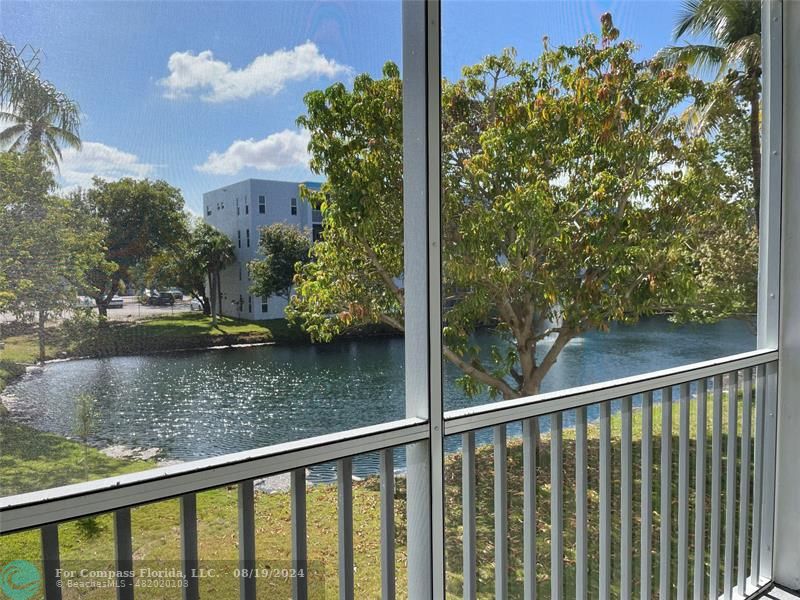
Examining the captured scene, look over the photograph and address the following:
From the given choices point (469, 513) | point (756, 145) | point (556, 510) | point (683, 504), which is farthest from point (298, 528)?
point (756, 145)

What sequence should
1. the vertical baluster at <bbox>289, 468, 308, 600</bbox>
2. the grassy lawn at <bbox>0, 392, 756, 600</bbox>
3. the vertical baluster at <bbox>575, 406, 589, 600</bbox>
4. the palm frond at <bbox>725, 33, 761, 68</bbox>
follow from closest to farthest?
the grassy lawn at <bbox>0, 392, 756, 600</bbox> < the vertical baluster at <bbox>289, 468, 308, 600</bbox> < the vertical baluster at <bbox>575, 406, 589, 600</bbox> < the palm frond at <bbox>725, 33, 761, 68</bbox>

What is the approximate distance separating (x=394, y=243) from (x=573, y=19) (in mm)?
1143

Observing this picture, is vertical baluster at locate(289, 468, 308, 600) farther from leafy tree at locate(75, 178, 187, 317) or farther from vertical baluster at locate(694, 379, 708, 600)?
vertical baluster at locate(694, 379, 708, 600)

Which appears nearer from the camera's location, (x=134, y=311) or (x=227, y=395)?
(x=134, y=311)

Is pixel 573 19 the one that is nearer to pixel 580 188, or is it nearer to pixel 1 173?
pixel 580 188

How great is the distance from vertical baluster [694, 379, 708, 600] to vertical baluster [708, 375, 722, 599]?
75mm

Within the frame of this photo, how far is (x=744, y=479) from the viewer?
234cm

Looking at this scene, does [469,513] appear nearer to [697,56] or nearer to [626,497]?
[626,497]

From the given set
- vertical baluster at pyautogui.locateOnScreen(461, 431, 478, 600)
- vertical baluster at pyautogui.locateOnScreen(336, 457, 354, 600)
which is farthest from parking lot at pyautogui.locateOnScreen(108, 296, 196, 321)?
vertical baluster at pyautogui.locateOnScreen(461, 431, 478, 600)

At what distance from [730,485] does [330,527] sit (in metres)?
1.79

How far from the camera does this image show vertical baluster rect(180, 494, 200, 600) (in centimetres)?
113

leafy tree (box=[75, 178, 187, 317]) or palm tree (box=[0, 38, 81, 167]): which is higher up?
palm tree (box=[0, 38, 81, 167])

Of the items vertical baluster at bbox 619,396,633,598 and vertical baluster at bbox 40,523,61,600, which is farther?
vertical baluster at bbox 619,396,633,598

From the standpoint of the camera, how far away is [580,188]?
2.38 m
